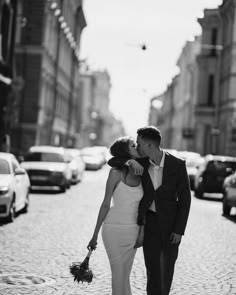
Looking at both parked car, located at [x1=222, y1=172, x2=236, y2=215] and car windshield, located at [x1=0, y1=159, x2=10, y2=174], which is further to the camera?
parked car, located at [x1=222, y1=172, x2=236, y2=215]

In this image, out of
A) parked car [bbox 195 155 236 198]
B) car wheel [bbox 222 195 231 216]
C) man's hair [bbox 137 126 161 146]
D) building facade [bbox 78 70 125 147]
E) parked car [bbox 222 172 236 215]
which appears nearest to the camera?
man's hair [bbox 137 126 161 146]

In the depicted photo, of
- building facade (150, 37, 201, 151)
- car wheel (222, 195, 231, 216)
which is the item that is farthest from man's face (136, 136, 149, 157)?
building facade (150, 37, 201, 151)

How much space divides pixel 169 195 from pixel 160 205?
0.38ft

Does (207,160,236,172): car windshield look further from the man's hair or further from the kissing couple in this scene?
the man's hair

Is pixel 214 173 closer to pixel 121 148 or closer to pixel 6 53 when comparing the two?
pixel 6 53

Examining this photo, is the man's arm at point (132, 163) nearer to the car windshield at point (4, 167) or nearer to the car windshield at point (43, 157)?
the car windshield at point (4, 167)

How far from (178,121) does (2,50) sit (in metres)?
60.5

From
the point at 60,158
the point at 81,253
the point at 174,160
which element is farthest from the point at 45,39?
the point at 174,160

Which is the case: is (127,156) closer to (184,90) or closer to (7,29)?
(7,29)

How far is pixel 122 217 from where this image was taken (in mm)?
5449

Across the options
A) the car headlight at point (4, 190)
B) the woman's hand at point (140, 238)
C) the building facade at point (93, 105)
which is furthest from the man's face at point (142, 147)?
the building facade at point (93, 105)

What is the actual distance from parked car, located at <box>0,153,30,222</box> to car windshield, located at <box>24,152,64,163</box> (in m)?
9.79

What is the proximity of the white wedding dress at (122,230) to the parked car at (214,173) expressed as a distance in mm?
19909

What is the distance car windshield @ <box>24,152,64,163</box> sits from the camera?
86.1 feet
